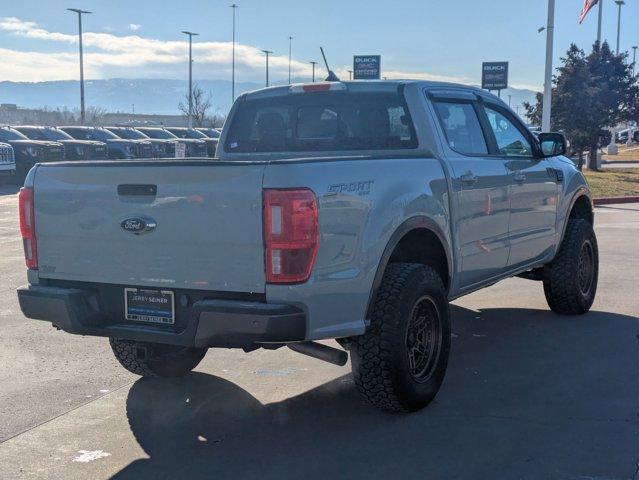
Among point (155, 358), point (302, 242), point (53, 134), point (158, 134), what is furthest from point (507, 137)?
point (158, 134)

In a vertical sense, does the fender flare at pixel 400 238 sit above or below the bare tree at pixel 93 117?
below

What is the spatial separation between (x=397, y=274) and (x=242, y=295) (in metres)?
1.00

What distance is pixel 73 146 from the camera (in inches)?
1065

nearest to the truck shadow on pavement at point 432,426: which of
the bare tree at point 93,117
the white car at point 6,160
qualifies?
the white car at point 6,160

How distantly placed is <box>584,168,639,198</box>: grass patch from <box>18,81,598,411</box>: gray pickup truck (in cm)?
1596

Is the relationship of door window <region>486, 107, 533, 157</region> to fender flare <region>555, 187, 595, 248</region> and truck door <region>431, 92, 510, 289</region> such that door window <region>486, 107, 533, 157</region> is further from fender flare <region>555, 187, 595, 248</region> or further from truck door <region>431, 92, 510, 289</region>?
fender flare <region>555, 187, 595, 248</region>

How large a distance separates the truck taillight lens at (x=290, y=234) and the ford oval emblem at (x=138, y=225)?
0.69 metres

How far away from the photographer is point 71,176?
4398 millimetres

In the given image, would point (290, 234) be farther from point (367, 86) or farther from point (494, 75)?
point (494, 75)

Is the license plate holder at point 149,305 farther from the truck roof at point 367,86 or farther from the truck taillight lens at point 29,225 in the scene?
the truck roof at point 367,86

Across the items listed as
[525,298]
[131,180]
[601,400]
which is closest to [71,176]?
[131,180]

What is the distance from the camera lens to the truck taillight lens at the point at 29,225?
178 inches

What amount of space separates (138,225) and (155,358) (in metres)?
1.45

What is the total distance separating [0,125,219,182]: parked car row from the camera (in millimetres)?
24875
